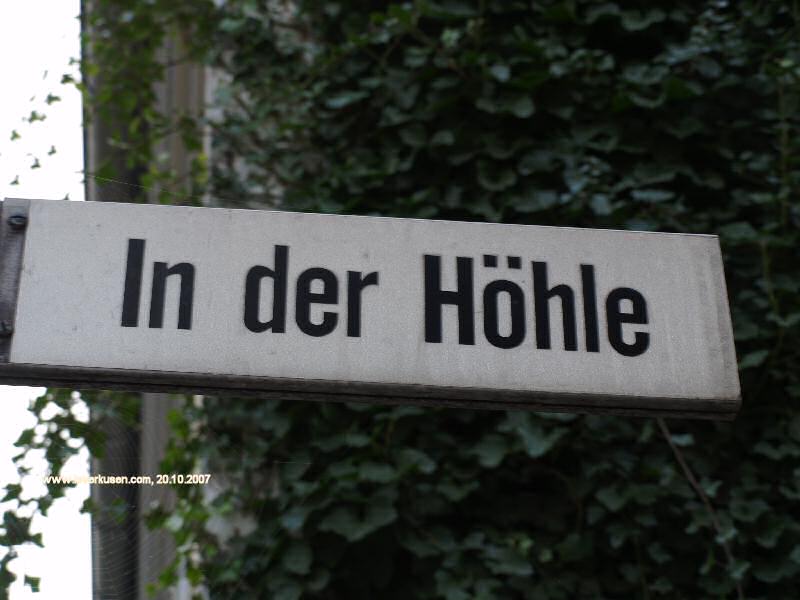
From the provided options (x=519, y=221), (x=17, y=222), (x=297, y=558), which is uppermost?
(x=519, y=221)

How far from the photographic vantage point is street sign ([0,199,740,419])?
132 centimetres

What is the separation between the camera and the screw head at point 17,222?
138cm

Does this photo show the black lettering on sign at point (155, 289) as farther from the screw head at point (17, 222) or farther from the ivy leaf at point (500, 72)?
the ivy leaf at point (500, 72)

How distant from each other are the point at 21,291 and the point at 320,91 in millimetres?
1999

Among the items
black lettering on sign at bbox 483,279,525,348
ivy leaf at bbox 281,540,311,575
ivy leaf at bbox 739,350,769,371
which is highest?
ivy leaf at bbox 739,350,769,371

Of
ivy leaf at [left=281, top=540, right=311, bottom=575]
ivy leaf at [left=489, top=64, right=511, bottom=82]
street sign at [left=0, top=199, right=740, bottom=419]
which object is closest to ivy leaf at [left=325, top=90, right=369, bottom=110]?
ivy leaf at [left=489, top=64, right=511, bottom=82]

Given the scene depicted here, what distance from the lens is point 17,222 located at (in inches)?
54.4

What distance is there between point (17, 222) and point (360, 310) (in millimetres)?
473

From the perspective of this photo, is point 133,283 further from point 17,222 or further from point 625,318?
point 625,318

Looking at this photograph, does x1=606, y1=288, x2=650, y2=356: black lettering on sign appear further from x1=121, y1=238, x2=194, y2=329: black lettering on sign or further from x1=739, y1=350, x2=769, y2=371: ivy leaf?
x1=739, y1=350, x2=769, y2=371: ivy leaf

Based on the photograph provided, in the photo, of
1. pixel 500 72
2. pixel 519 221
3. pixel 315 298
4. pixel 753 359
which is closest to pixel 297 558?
pixel 519 221

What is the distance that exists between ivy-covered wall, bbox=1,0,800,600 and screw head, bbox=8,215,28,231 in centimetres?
123

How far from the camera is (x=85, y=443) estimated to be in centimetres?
205

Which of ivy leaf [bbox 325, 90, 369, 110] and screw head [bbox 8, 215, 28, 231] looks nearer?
screw head [bbox 8, 215, 28, 231]
